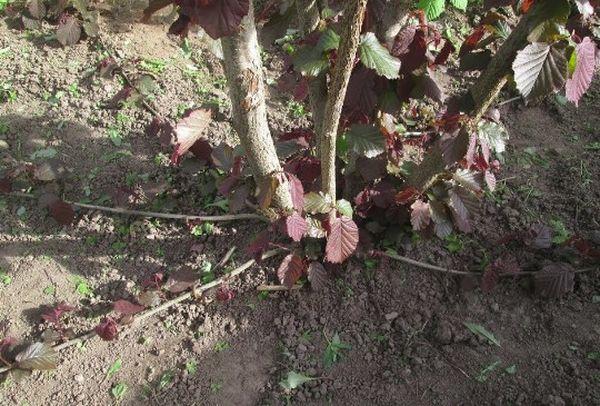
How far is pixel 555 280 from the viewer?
2.23 m

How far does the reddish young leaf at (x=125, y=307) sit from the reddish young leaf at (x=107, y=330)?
2.5 inches

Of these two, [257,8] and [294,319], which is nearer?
[294,319]

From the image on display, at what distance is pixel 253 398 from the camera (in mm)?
2121

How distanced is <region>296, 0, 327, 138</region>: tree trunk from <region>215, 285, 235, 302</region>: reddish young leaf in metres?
0.80

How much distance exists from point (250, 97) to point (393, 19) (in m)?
0.57

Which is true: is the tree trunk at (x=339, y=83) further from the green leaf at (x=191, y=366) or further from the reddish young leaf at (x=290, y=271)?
the green leaf at (x=191, y=366)

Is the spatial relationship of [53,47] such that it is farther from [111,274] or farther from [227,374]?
[227,374]

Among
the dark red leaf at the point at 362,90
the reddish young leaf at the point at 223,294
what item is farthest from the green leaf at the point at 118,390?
the dark red leaf at the point at 362,90

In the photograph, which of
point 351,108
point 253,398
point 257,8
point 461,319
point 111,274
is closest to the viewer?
point 351,108

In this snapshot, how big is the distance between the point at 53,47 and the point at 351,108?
7.28ft

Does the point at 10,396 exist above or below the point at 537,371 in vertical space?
below

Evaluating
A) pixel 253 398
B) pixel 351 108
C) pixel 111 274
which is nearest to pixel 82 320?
pixel 111 274

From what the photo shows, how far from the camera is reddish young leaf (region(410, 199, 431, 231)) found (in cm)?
213

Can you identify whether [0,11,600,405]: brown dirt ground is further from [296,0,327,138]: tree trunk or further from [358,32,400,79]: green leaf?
[358,32,400,79]: green leaf
